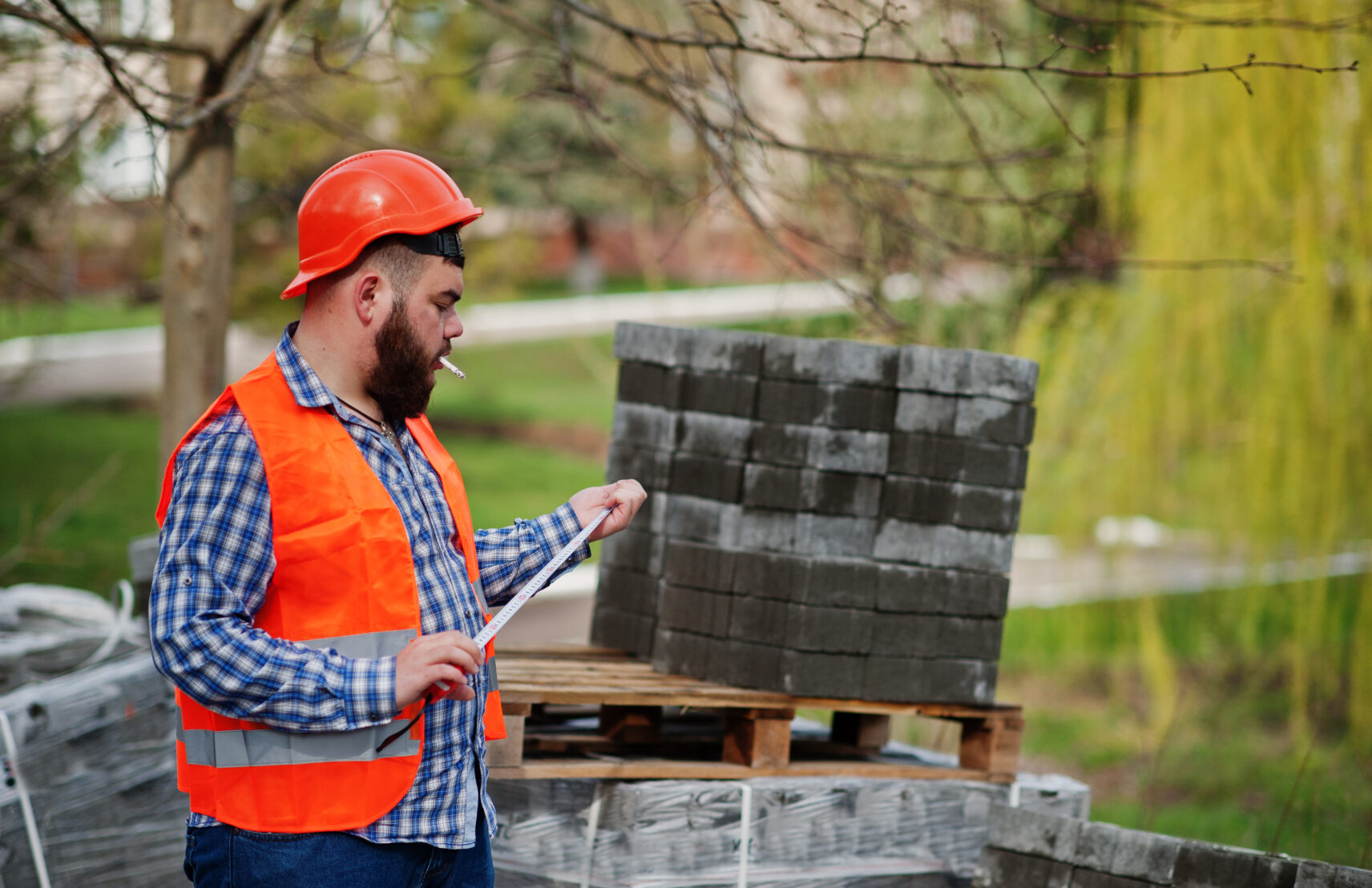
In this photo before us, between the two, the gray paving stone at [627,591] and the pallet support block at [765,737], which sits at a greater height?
the gray paving stone at [627,591]

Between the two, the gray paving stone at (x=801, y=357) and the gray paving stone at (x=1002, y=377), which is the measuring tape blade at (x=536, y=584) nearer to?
the gray paving stone at (x=801, y=357)

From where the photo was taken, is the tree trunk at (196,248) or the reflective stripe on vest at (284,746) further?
the tree trunk at (196,248)

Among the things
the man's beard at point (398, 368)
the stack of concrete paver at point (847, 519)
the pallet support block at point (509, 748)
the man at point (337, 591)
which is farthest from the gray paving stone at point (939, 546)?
the man's beard at point (398, 368)

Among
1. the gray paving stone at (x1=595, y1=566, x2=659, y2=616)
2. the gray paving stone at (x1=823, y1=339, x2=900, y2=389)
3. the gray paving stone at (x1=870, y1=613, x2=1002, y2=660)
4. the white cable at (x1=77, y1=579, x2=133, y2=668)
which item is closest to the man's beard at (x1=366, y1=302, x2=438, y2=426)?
the gray paving stone at (x1=823, y1=339, x2=900, y2=389)

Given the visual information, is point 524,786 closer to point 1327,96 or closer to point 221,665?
point 221,665

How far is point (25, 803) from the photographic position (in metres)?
3.29

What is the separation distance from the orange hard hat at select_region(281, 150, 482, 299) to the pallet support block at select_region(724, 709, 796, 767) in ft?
6.11

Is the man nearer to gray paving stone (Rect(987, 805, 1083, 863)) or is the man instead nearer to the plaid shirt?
the plaid shirt

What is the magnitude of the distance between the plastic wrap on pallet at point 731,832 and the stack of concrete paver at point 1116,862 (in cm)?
29

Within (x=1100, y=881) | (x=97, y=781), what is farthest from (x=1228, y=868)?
(x=97, y=781)

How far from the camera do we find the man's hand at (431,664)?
2102mm

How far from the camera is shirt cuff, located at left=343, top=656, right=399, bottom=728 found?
2105 millimetres

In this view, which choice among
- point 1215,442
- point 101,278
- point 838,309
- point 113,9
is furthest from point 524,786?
point 101,278

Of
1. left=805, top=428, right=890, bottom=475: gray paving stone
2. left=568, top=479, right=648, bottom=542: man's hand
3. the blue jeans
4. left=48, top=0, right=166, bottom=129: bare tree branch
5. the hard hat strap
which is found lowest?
the blue jeans
